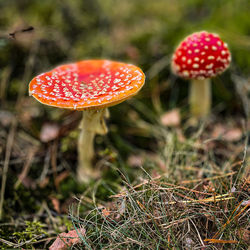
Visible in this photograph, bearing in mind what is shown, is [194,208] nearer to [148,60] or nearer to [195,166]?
[195,166]

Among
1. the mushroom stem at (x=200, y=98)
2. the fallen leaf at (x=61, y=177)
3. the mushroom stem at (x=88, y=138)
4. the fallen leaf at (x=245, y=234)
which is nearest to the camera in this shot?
the fallen leaf at (x=245, y=234)

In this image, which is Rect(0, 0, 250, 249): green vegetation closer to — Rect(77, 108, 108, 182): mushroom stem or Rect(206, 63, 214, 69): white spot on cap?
Rect(77, 108, 108, 182): mushroom stem

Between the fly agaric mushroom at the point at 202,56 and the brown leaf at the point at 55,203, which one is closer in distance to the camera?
the brown leaf at the point at 55,203

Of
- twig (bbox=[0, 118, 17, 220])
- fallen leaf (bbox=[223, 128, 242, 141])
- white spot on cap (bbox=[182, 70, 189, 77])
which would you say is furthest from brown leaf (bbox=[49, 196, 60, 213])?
fallen leaf (bbox=[223, 128, 242, 141])

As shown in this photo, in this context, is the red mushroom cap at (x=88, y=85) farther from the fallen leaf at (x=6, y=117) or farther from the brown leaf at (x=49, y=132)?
the fallen leaf at (x=6, y=117)

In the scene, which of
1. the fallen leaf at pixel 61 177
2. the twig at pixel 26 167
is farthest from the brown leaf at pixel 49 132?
the fallen leaf at pixel 61 177
